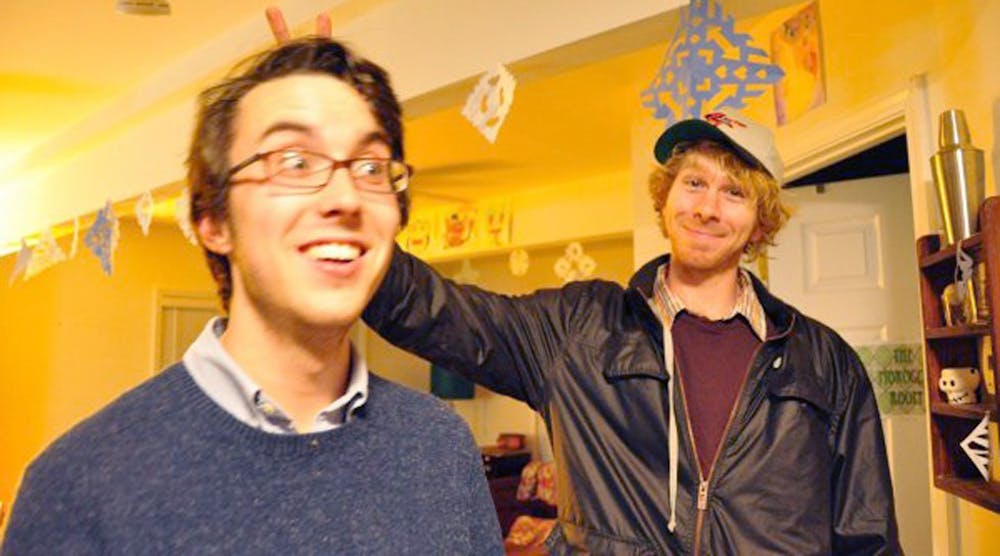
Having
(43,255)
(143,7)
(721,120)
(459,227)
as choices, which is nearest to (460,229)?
(459,227)

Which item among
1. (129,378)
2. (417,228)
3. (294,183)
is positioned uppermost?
(417,228)

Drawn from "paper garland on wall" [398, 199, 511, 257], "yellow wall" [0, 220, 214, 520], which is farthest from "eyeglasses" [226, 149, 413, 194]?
"yellow wall" [0, 220, 214, 520]

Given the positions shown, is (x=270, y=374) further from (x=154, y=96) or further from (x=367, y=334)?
(x=367, y=334)

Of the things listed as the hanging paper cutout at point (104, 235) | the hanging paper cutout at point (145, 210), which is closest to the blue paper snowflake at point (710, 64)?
the hanging paper cutout at point (145, 210)

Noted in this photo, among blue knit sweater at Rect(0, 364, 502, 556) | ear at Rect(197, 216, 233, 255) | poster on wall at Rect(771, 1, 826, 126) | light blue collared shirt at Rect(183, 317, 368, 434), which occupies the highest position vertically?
poster on wall at Rect(771, 1, 826, 126)

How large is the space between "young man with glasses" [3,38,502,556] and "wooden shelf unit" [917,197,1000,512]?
A: 101cm

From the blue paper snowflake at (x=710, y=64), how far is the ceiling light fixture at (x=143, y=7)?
6.05 feet

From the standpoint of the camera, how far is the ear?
89cm

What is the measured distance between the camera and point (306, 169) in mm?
855

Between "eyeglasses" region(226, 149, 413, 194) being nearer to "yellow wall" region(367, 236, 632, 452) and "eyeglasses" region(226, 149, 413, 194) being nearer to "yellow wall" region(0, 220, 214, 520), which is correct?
"yellow wall" region(367, 236, 632, 452)

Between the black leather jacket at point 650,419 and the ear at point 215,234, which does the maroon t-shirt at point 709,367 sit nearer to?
the black leather jacket at point 650,419

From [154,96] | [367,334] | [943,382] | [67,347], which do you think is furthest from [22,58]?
[367,334]

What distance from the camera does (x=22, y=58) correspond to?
135 inches

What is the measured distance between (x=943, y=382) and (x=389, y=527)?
132cm
